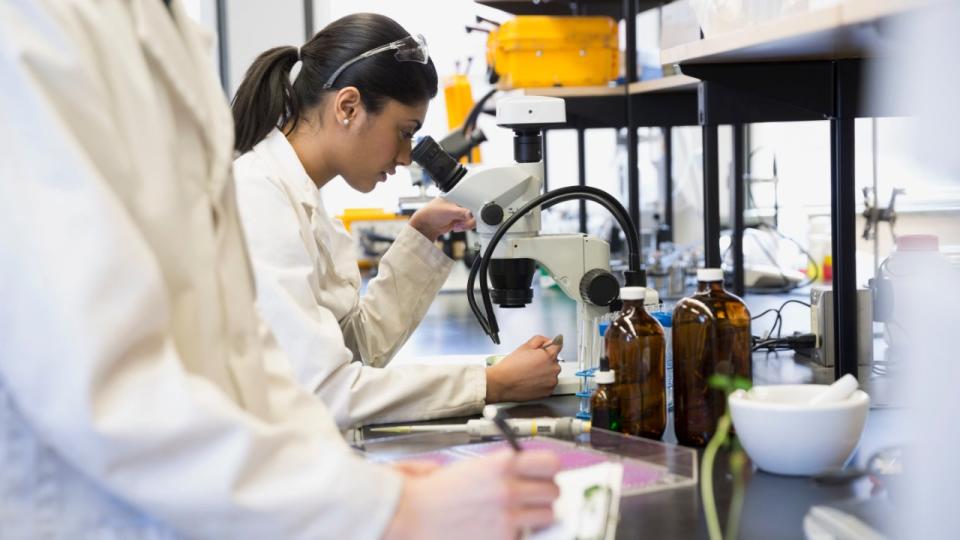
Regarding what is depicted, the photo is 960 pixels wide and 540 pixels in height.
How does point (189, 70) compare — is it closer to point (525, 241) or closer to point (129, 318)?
point (129, 318)

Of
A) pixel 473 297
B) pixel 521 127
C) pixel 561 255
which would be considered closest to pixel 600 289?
pixel 561 255

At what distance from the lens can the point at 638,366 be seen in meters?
1.33

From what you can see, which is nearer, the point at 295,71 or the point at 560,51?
the point at 295,71

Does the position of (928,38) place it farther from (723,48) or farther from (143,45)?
(723,48)

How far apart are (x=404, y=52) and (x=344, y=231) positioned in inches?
13.1

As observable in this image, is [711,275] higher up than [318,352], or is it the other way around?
[711,275]

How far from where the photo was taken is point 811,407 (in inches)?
43.8

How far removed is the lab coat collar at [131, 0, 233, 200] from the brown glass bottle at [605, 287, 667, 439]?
2.17 ft

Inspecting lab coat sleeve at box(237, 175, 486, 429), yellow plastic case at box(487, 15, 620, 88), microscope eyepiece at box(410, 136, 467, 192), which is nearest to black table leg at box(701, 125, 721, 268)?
microscope eyepiece at box(410, 136, 467, 192)

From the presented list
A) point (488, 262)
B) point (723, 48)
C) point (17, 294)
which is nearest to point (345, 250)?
point (488, 262)

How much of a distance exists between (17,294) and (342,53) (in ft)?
3.94

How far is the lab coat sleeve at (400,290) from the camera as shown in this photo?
2.02 meters

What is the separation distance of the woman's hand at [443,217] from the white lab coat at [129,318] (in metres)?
1.19

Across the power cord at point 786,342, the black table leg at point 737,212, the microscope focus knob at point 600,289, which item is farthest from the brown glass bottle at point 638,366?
the black table leg at point 737,212
